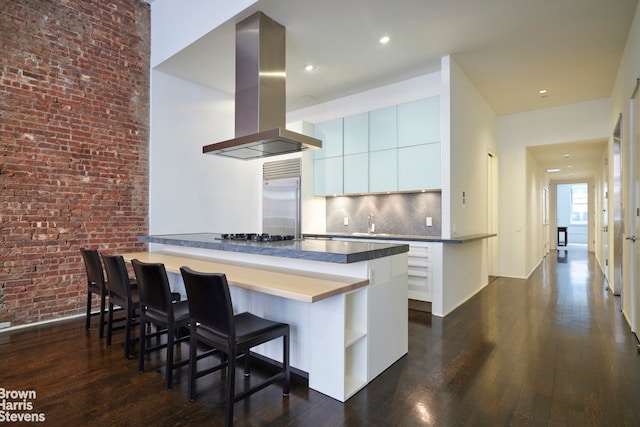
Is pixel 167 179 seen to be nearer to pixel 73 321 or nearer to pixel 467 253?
pixel 73 321

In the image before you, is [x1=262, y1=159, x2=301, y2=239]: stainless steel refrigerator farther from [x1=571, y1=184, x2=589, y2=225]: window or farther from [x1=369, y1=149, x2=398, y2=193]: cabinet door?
[x1=571, y1=184, x2=589, y2=225]: window

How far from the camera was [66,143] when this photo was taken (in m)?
3.67

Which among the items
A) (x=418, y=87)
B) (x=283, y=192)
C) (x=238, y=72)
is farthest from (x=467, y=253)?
(x=238, y=72)

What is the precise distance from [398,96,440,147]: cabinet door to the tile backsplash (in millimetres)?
885

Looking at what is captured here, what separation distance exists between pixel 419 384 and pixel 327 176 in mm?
3848

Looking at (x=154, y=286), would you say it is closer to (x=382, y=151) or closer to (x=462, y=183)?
(x=382, y=151)

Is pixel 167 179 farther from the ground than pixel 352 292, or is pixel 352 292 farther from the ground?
pixel 167 179

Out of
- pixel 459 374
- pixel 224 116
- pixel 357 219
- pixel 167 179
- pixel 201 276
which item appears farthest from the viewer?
pixel 357 219

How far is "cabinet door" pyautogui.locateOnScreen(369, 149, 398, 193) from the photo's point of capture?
4816 millimetres

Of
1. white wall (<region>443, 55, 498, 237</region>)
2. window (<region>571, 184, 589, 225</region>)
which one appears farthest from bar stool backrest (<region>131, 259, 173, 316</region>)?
window (<region>571, 184, 589, 225</region>)

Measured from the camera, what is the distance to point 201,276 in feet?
6.15

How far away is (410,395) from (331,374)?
538 mm

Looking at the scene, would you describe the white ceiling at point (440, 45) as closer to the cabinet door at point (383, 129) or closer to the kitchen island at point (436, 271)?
the cabinet door at point (383, 129)

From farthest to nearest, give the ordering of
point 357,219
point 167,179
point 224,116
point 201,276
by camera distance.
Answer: point 357,219 < point 224,116 < point 167,179 < point 201,276
